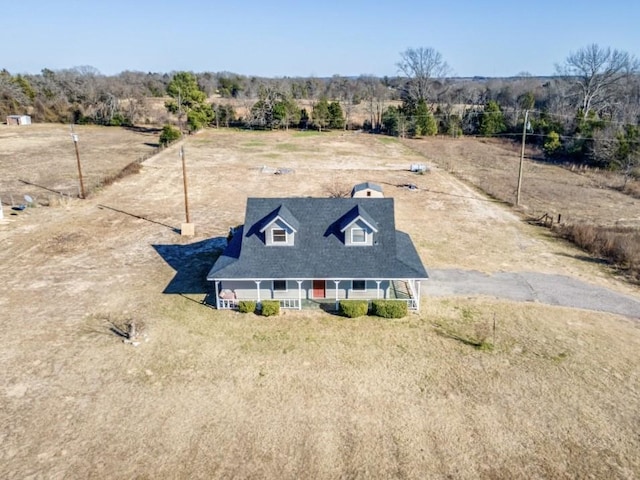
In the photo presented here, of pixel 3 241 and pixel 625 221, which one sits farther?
pixel 625 221

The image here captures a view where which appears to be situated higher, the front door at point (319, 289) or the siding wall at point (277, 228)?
the siding wall at point (277, 228)

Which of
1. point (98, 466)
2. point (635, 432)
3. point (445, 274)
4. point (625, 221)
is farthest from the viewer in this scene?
point (625, 221)

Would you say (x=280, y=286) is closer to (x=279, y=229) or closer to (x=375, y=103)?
(x=279, y=229)

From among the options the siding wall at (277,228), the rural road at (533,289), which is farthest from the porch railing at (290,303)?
the rural road at (533,289)

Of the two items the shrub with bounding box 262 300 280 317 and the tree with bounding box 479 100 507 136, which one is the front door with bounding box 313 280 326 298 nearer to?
the shrub with bounding box 262 300 280 317

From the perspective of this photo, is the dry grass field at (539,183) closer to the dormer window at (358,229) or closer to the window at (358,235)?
the dormer window at (358,229)

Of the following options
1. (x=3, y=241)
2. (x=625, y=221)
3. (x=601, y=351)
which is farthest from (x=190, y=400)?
(x=625, y=221)

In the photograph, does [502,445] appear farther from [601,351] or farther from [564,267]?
[564,267]
